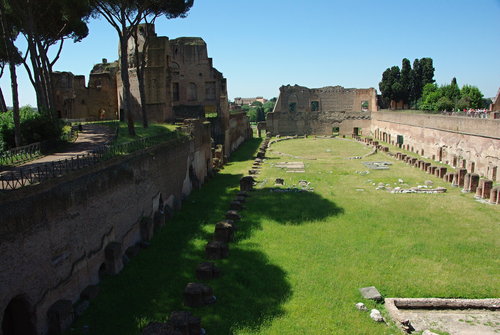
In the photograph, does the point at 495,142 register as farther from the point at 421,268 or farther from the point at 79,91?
the point at 79,91

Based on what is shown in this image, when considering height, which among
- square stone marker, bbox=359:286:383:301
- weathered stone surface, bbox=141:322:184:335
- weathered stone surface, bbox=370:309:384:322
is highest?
weathered stone surface, bbox=141:322:184:335

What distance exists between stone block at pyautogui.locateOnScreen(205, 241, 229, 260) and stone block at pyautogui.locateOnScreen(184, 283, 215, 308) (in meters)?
2.12

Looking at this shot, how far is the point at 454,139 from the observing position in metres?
24.3

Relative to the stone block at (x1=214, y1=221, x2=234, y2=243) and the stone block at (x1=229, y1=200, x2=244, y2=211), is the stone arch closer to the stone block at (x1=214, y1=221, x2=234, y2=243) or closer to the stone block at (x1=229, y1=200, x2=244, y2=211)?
the stone block at (x1=214, y1=221, x2=234, y2=243)

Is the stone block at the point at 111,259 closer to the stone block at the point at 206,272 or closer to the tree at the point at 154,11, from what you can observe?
the stone block at the point at 206,272

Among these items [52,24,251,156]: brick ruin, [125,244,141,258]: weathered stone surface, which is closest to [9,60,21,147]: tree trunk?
[125,244,141,258]: weathered stone surface

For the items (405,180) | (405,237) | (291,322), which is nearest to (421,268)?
(405,237)

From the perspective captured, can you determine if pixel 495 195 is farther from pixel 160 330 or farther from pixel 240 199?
pixel 160 330

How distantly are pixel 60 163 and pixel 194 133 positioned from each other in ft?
37.4

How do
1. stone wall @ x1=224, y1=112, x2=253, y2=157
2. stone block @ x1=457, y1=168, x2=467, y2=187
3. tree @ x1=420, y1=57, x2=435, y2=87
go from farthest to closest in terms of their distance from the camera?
tree @ x1=420, y1=57, x2=435, y2=87 < stone wall @ x1=224, y1=112, x2=253, y2=157 < stone block @ x1=457, y1=168, x2=467, y2=187

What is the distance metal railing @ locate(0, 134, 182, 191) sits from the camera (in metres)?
7.29

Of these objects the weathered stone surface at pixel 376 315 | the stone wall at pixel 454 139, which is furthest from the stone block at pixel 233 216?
the stone wall at pixel 454 139

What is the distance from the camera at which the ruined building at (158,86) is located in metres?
24.8

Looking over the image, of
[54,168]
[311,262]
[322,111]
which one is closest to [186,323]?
[311,262]
